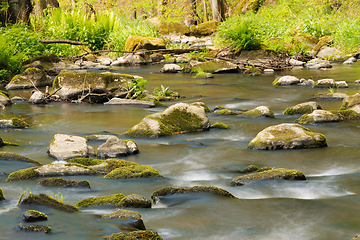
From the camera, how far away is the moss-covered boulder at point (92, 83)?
8.65m

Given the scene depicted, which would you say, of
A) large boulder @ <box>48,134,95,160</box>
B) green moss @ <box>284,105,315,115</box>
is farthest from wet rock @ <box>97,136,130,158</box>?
green moss @ <box>284,105,315,115</box>

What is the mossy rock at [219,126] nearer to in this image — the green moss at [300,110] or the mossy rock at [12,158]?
the green moss at [300,110]

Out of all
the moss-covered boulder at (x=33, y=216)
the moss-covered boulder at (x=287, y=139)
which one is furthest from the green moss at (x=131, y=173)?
the moss-covered boulder at (x=287, y=139)

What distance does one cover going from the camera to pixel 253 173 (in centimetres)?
384

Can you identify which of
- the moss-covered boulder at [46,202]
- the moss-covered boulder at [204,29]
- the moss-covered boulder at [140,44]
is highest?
the moss-covered boulder at [204,29]

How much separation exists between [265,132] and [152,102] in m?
3.43

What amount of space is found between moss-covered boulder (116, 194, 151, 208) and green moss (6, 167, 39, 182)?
3.66 feet

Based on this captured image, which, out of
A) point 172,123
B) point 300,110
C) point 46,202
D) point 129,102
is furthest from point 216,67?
point 46,202

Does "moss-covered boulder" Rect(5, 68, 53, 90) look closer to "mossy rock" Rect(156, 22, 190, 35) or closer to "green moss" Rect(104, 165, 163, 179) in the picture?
"green moss" Rect(104, 165, 163, 179)

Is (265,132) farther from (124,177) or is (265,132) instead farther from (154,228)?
(154,228)

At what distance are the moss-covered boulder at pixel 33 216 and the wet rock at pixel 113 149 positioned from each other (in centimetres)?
196

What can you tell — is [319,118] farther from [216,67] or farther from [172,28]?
[172,28]

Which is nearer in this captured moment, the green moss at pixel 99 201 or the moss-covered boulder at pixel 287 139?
the green moss at pixel 99 201

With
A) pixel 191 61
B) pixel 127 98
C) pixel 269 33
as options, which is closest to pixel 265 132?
pixel 127 98
